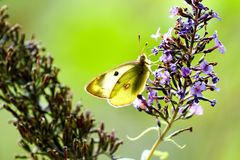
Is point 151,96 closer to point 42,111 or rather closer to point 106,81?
point 106,81

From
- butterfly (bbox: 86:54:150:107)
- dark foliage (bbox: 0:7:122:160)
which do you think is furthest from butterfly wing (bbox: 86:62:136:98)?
dark foliage (bbox: 0:7:122:160)

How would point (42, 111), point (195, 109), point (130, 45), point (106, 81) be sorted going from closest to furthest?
point (195, 109)
point (106, 81)
point (42, 111)
point (130, 45)

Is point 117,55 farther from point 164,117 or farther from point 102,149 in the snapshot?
point 164,117

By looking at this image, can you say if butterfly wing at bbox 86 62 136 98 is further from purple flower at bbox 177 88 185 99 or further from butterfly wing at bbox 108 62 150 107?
purple flower at bbox 177 88 185 99

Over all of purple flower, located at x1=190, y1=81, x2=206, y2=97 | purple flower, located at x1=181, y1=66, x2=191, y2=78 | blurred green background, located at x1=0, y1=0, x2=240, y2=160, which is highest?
blurred green background, located at x1=0, y1=0, x2=240, y2=160

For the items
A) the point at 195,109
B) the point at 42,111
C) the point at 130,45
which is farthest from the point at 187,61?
the point at 130,45

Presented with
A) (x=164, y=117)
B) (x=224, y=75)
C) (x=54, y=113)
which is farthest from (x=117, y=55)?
(x=164, y=117)
